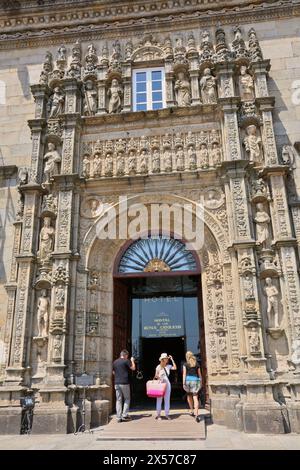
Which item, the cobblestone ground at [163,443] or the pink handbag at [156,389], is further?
the pink handbag at [156,389]

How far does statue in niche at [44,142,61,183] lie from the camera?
35.6 feet

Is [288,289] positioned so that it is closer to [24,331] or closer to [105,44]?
[24,331]

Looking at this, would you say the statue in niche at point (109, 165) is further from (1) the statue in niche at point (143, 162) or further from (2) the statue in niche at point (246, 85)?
(2) the statue in niche at point (246, 85)

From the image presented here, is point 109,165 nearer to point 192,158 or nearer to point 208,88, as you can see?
point 192,158

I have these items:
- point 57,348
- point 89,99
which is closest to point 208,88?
point 89,99

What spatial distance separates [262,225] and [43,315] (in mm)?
5859

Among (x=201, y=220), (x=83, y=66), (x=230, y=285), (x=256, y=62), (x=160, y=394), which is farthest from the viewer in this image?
(x=83, y=66)

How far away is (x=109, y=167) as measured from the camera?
35.4ft

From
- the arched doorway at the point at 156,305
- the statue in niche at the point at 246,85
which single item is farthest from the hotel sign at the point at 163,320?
the statue in niche at the point at 246,85

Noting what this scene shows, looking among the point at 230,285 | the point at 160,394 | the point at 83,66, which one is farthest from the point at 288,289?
the point at 83,66

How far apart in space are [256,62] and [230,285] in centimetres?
639

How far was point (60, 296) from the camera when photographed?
952 cm

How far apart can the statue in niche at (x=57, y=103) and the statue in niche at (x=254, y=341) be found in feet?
26.4

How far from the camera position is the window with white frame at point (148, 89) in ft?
38.5
